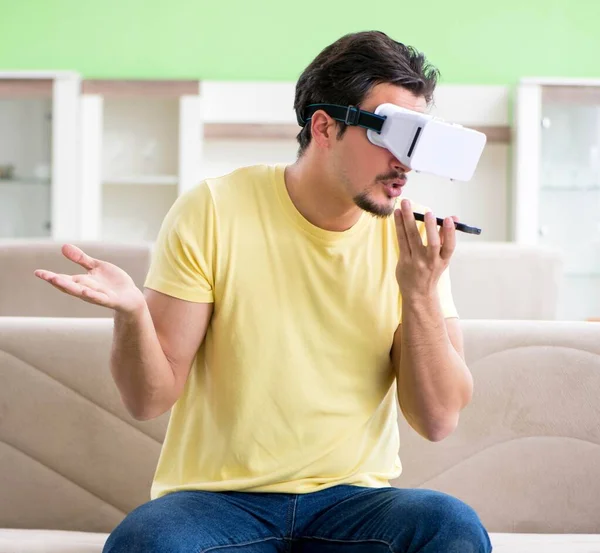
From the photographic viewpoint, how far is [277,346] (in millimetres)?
1472

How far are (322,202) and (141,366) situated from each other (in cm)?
40

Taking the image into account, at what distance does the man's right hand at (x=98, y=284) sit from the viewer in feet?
3.95

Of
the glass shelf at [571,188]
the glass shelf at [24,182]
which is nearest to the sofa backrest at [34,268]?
the glass shelf at [24,182]

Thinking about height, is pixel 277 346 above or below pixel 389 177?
below

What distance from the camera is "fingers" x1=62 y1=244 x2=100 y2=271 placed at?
1.24 meters

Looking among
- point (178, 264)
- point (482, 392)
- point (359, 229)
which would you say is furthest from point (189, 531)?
point (482, 392)

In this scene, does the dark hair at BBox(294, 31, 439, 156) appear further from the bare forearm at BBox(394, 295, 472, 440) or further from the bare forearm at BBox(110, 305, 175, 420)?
the bare forearm at BBox(110, 305, 175, 420)

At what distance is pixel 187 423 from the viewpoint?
1.48 metres

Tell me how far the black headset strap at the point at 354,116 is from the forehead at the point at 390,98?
0.02 metres

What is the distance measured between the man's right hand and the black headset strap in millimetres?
448

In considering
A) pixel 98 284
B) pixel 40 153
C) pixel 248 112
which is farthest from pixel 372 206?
pixel 40 153

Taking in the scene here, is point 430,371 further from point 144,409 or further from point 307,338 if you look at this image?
point 144,409

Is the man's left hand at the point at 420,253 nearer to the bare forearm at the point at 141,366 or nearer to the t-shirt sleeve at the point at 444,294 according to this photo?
the t-shirt sleeve at the point at 444,294

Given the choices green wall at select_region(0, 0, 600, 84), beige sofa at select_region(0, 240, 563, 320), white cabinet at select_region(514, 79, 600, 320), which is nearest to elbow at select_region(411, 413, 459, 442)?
beige sofa at select_region(0, 240, 563, 320)
